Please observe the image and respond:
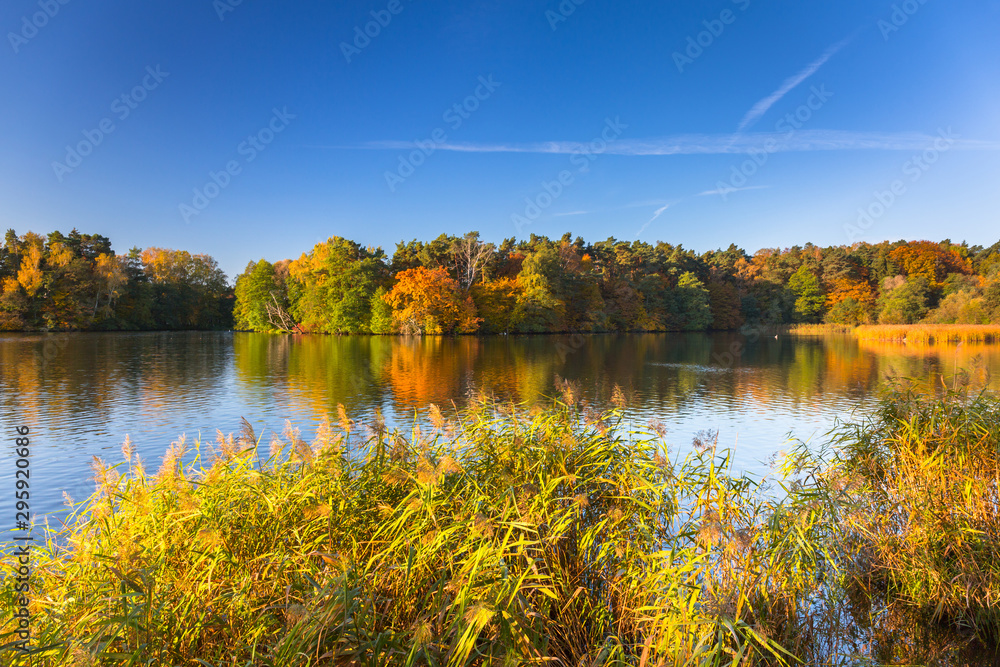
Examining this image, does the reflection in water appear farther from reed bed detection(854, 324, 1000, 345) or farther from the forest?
the forest

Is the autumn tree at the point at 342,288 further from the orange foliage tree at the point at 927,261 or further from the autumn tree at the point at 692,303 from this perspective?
the orange foliage tree at the point at 927,261

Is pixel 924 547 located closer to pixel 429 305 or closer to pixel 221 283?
pixel 429 305

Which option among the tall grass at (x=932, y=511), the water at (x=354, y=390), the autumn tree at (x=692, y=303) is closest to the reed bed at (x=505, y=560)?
the tall grass at (x=932, y=511)

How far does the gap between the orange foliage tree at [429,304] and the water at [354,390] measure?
74.5ft

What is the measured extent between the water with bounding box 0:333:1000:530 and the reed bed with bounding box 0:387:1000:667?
3.89m

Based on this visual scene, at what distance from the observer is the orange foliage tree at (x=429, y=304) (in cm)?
5694

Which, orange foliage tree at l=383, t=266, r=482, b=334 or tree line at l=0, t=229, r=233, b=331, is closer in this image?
tree line at l=0, t=229, r=233, b=331

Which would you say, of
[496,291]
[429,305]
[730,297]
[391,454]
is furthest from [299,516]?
[730,297]

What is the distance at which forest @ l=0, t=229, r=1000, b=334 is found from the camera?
56219 mm

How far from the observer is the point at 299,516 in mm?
3980

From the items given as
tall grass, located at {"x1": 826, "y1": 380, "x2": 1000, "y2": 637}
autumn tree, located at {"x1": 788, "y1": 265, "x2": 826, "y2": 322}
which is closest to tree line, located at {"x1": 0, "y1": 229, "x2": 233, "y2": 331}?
tall grass, located at {"x1": 826, "y1": 380, "x2": 1000, "y2": 637}

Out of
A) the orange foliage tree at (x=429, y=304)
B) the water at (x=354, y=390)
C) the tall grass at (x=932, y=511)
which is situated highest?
the orange foliage tree at (x=429, y=304)

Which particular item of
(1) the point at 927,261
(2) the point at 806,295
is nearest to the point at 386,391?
(2) the point at 806,295

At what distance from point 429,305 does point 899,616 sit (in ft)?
177
